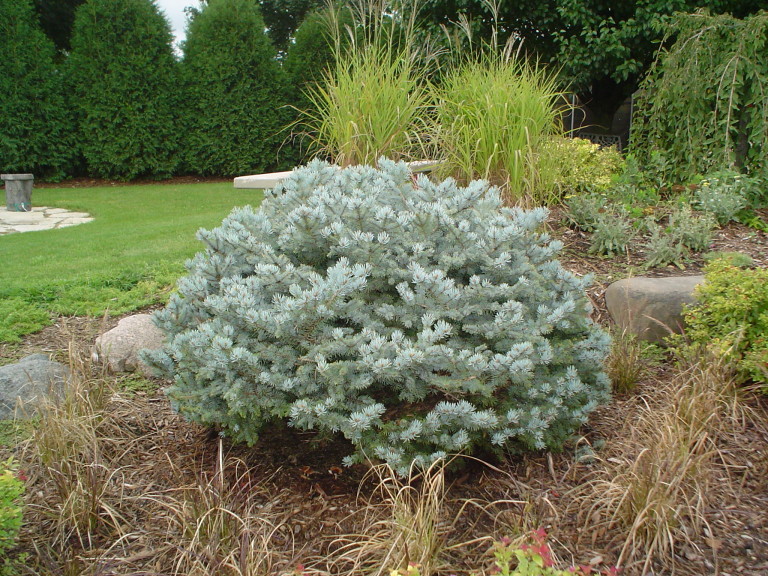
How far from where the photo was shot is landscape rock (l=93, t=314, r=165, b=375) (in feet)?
11.6

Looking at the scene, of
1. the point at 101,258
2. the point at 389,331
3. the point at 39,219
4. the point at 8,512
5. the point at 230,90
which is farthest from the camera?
the point at 230,90

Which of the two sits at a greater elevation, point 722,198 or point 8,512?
point 722,198

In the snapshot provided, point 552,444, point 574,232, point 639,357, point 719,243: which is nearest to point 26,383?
point 552,444

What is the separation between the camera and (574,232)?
5.16 m

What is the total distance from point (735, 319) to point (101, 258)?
5.25 m

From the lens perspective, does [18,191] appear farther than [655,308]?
Yes

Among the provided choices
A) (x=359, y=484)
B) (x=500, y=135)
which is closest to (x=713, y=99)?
(x=500, y=135)

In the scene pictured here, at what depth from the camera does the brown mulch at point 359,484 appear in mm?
2152

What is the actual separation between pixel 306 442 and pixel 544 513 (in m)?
1.00

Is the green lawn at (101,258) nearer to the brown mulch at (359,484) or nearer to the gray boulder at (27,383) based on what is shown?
the gray boulder at (27,383)

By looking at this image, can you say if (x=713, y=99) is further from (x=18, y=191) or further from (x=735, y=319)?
(x=18, y=191)

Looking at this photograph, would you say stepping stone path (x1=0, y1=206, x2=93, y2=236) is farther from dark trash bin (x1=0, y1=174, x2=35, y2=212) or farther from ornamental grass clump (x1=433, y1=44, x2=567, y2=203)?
ornamental grass clump (x1=433, y1=44, x2=567, y2=203)

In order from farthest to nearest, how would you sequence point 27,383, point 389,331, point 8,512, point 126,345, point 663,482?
1. point 126,345
2. point 27,383
3. point 389,331
4. point 663,482
5. point 8,512

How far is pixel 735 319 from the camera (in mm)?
3131
